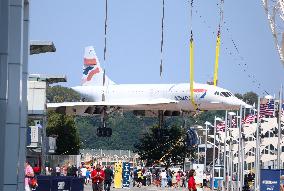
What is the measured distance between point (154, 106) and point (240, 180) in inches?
1721

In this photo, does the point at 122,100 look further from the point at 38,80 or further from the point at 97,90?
the point at 38,80

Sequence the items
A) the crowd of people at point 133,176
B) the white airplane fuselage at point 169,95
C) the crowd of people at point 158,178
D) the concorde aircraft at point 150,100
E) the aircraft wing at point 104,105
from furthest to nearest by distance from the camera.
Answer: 1. the aircraft wing at point 104,105
2. the concorde aircraft at point 150,100
3. the white airplane fuselage at point 169,95
4. the crowd of people at point 158,178
5. the crowd of people at point 133,176

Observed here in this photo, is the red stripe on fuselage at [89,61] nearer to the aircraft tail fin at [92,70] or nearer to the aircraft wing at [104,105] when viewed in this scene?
the aircraft tail fin at [92,70]

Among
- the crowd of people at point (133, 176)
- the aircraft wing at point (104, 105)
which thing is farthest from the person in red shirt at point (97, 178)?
the aircraft wing at point (104, 105)

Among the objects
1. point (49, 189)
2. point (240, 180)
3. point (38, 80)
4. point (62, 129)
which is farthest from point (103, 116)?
point (49, 189)

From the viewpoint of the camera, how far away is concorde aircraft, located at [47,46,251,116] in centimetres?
9944

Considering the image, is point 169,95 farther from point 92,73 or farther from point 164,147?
point 92,73

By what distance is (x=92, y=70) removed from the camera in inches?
4953

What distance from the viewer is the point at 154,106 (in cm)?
10425

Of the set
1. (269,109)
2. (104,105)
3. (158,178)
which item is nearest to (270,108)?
(269,109)

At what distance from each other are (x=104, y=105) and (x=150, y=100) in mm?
6605

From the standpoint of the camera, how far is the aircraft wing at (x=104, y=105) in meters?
103

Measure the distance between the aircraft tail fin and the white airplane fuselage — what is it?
4458 mm

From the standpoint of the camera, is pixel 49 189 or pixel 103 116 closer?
pixel 49 189
